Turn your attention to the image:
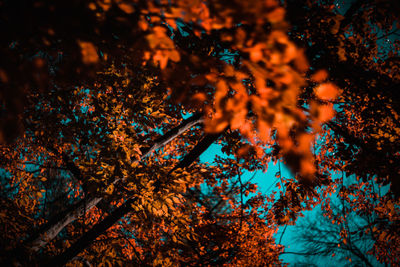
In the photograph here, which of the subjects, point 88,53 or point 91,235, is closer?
point 88,53

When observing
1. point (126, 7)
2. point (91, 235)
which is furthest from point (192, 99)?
point (91, 235)

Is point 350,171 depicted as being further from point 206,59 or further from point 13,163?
point 13,163

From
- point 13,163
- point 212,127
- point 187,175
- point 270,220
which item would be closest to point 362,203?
point 270,220

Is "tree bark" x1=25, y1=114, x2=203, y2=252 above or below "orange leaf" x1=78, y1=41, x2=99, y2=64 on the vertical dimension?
below

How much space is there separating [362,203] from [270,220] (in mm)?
2563

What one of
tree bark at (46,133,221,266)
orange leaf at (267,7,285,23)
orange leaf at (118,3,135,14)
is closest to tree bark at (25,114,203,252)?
tree bark at (46,133,221,266)

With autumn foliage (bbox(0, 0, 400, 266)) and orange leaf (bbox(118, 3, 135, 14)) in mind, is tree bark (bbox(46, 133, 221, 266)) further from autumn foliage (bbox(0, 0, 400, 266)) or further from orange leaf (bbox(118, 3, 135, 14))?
orange leaf (bbox(118, 3, 135, 14))

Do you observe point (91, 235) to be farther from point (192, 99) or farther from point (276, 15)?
point (276, 15)

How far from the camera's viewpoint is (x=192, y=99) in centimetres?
127

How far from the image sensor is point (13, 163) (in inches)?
167

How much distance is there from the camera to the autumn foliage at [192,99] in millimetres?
999

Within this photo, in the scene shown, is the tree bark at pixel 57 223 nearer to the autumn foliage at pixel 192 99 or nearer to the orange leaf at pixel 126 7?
the autumn foliage at pixel 192 99

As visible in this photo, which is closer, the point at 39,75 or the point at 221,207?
the point at 39,75

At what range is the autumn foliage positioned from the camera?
999mm
